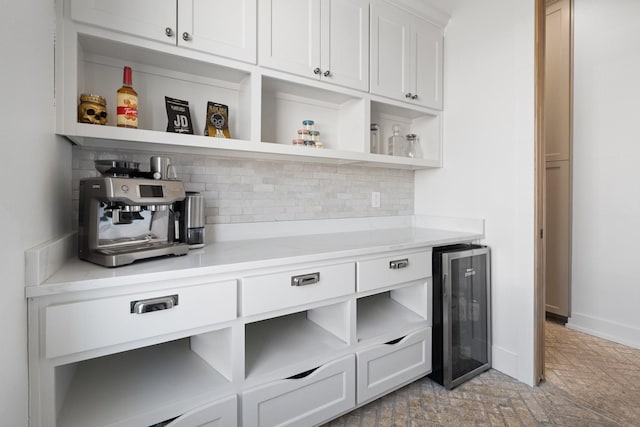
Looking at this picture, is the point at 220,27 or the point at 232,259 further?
the point at 220,27

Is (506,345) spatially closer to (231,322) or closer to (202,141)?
(231,322)

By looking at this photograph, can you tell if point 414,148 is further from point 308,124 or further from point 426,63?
point 308,124

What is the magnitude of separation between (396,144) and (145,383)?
208 cm

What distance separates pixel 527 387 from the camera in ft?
6.29

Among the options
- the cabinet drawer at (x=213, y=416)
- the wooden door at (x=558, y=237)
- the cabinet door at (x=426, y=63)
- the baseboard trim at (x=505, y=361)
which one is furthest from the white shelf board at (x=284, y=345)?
the wooden door at (x=558, y=237)

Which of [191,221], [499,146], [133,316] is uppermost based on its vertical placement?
[499,146]

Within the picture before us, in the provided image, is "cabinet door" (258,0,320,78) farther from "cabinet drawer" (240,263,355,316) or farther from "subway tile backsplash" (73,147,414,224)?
"cabinet drawer" (240,263,355,316)

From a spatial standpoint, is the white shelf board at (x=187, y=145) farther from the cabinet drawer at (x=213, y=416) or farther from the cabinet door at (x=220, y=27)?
the cabinet drawer at (x=213, y=416)

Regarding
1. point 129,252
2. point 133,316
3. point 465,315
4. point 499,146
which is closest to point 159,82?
point 129,252

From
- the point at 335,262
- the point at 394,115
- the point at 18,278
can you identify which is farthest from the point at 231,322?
the point at 394,115

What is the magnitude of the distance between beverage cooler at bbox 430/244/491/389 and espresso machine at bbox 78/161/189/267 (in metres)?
1.43

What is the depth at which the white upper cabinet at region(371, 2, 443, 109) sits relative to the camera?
80.3 inches

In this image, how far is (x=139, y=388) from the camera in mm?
1199

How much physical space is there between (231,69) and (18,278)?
1.18m
